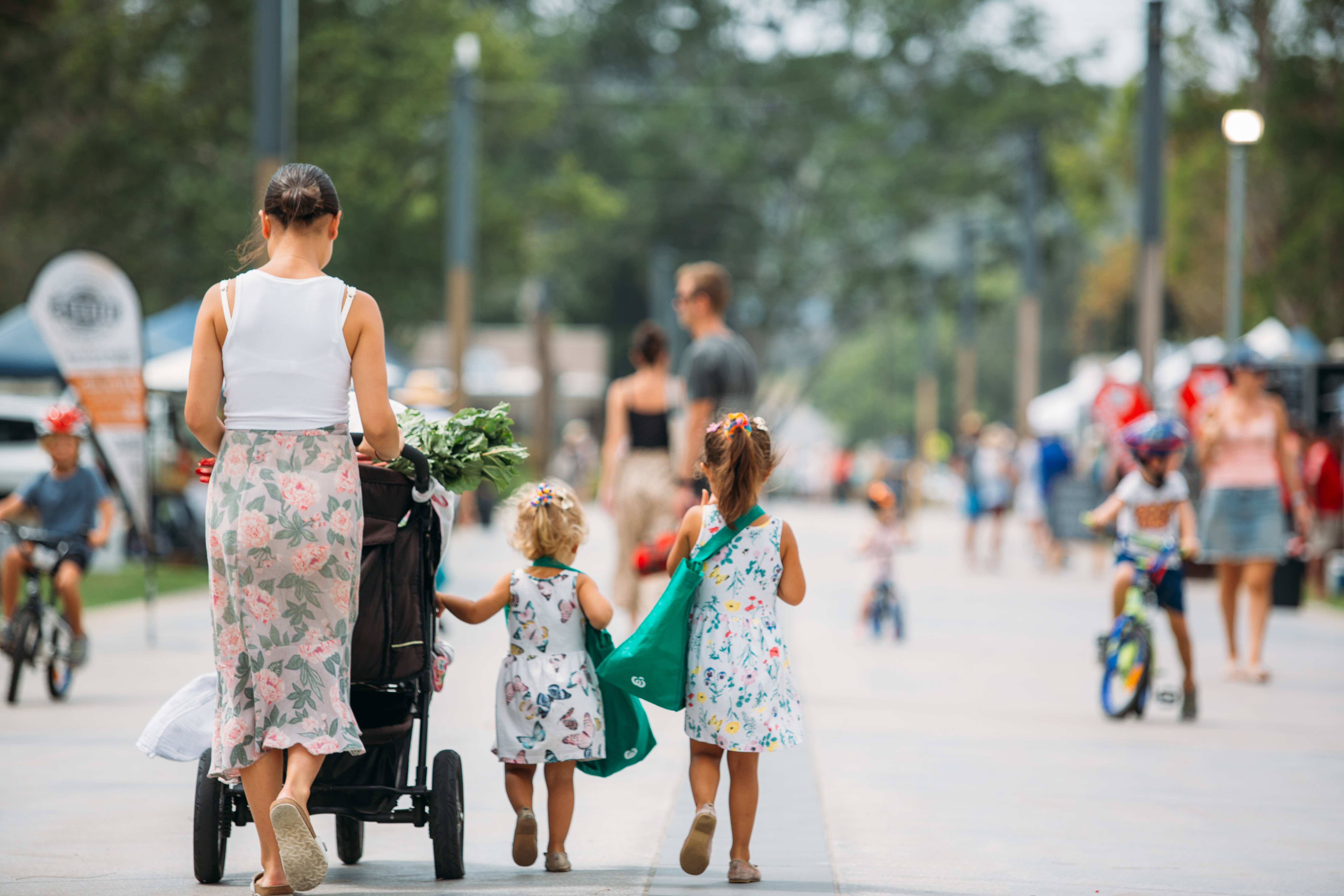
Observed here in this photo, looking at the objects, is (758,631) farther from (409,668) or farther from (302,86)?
(302,86)

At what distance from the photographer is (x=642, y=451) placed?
9.14m

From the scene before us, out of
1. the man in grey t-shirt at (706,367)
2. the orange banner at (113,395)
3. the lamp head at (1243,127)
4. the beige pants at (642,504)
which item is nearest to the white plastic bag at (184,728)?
the man in grey t-shirt at (706,367)

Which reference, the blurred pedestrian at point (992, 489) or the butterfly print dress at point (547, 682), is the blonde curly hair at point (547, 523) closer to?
the butterfly print dress at point (547, 682)

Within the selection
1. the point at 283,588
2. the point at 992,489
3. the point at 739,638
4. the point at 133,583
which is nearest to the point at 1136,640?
the point at 739,638

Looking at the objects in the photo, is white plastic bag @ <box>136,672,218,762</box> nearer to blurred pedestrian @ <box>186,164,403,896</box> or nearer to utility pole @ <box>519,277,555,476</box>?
blurred pedestrian @ <box>186,164,403,896</box>

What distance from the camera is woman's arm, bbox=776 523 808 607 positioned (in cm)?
539

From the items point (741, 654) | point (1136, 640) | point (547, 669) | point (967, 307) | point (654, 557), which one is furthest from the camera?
point (967, 307)

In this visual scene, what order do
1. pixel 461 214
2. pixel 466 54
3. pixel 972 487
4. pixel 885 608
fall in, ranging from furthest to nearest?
pixel 461 214
pixel 466 54
pixel 972 487
pixel 885 608

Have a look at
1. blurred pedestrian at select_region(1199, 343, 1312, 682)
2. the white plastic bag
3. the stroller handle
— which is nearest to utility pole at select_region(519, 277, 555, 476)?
blurred pedestrian at select_region(1199, 343, 1312, 682)

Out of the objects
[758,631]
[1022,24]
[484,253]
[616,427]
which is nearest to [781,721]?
[758,631]

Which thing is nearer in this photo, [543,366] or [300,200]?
[300,200]

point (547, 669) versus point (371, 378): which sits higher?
point (371, 378)

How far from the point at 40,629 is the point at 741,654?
5.23 m

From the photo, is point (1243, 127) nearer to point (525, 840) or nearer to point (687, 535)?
point (687, 535)
